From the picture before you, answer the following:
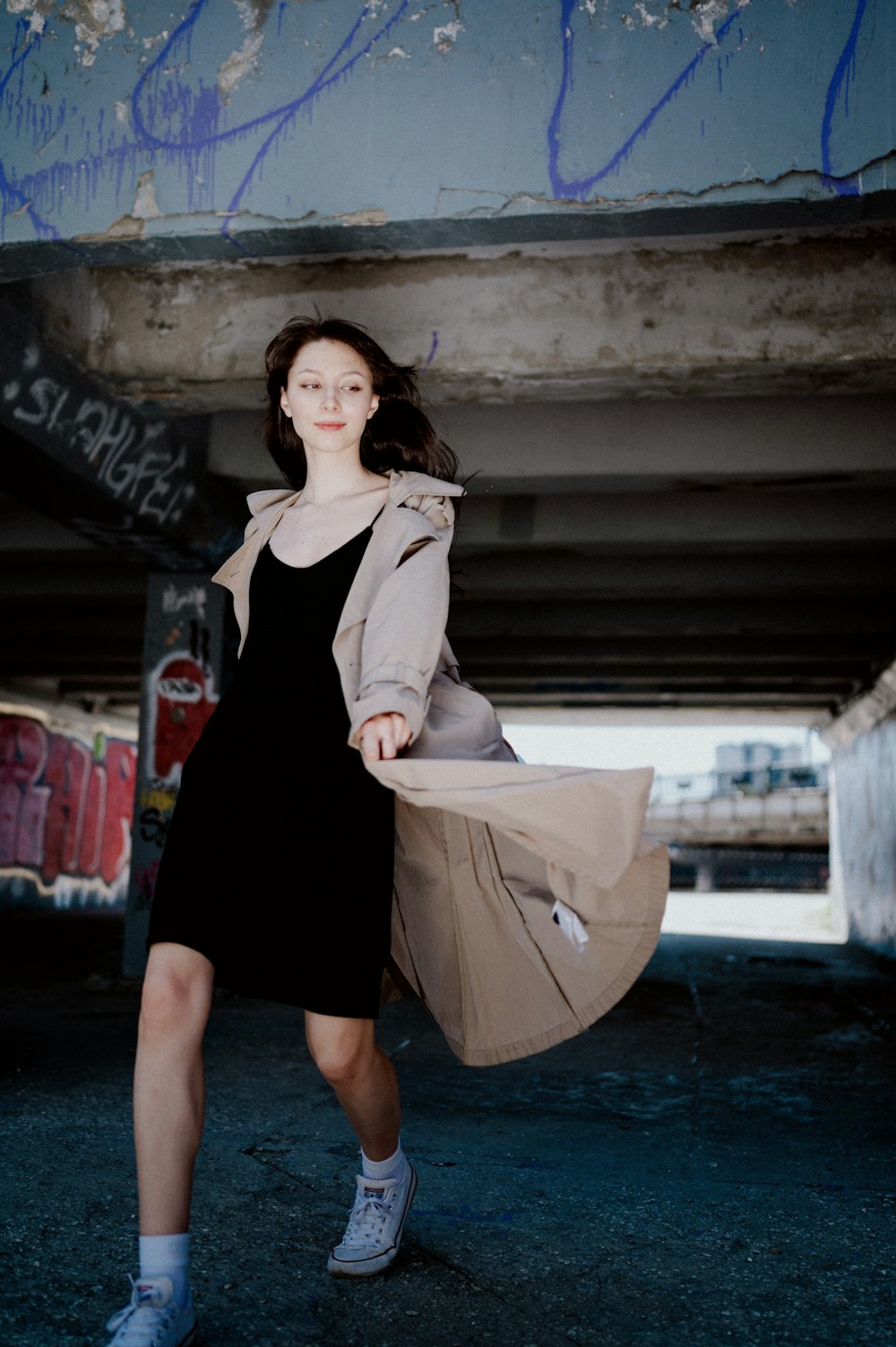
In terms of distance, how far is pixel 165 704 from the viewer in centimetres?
870

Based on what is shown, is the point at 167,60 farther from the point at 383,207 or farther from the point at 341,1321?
the point at 341,1321

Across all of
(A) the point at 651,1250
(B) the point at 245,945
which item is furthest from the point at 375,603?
(A) the point at 651,1250

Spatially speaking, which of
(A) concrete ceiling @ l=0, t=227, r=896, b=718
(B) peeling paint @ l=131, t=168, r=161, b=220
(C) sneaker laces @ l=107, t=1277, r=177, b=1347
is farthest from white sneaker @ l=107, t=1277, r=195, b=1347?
(B) peeling paint @ l=131, t=168, r=161, b=220

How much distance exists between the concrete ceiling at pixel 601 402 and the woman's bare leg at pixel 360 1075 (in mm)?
1632

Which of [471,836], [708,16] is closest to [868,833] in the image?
[708,16]

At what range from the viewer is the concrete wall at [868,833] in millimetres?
13477

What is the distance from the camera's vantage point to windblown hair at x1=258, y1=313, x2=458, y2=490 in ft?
9.48

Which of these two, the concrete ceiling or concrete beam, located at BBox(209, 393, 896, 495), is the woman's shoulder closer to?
the concrete ceiling

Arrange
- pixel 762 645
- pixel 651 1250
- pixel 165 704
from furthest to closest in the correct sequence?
pixel 762 645, pixel 165 704, pixel 651 1250

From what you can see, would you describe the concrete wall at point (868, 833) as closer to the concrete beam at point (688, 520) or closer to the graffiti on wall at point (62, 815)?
the concrete beam at point (688, 520)

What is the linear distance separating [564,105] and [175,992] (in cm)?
336

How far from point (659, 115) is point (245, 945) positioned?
3.23 metres

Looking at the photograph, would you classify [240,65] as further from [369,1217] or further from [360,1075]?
[369,1217]

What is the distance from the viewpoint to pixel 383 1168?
2.68 m
